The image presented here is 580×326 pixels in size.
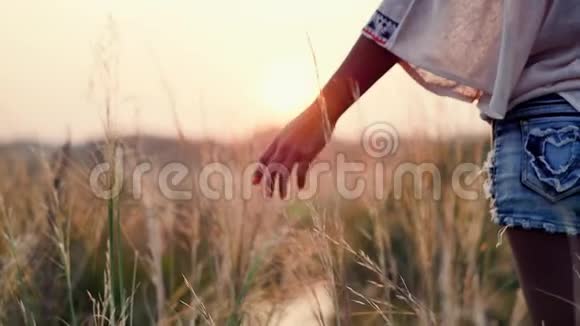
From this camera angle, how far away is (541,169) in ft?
3.23

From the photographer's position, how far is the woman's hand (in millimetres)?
1087

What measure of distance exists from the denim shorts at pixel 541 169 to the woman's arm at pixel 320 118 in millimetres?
190

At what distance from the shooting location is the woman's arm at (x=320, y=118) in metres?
1.09

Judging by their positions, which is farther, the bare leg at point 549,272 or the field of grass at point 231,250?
the field of grass at point 231,250

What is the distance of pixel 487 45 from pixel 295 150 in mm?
270

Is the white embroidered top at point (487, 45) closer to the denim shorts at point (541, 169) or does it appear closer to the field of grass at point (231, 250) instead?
the denim shorts at point (541, 169)

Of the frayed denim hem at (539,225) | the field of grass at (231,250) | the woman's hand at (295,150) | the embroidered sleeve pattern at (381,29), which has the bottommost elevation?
the field of grass at (231,250)

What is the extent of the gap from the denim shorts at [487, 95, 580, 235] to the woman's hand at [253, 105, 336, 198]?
8.2 inches

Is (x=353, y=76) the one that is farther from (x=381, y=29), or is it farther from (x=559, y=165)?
(x=559, y=165)
